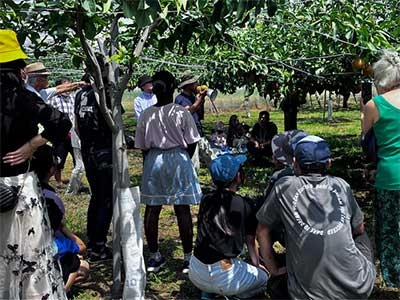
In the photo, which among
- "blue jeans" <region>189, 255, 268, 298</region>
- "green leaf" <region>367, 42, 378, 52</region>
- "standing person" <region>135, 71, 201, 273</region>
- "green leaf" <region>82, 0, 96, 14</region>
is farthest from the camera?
"standing person" <region>135, 71, 201, 273</region>

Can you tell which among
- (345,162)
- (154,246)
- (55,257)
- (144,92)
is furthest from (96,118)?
(345,162)

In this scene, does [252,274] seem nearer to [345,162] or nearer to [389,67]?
[389,67]

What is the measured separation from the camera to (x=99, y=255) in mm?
4227

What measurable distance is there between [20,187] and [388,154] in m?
2.00

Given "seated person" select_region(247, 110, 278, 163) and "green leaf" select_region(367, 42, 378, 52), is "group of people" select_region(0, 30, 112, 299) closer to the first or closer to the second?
"green leaf" select_region(367, 42, 378, 52)

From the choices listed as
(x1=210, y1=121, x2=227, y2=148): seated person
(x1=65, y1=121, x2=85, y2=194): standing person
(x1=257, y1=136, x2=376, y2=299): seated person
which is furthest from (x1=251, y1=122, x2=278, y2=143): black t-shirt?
(x1=257, y1=136, x2=376, y2=299): seated person

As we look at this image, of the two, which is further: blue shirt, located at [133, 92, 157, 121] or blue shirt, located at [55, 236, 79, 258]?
blue shirt, located at [133, 92, 157, 121]

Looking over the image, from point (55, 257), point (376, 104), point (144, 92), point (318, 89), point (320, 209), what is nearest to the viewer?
point (320, 209)

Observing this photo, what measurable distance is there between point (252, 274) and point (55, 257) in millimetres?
1236

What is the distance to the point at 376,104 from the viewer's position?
290 cm

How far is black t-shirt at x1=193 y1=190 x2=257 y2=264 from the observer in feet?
10.5

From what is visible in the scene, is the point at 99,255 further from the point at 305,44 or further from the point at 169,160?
the point at 305,44

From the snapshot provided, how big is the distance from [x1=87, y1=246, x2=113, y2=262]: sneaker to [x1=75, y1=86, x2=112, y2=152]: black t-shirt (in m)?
0.84

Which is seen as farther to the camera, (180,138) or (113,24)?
(180,138)
